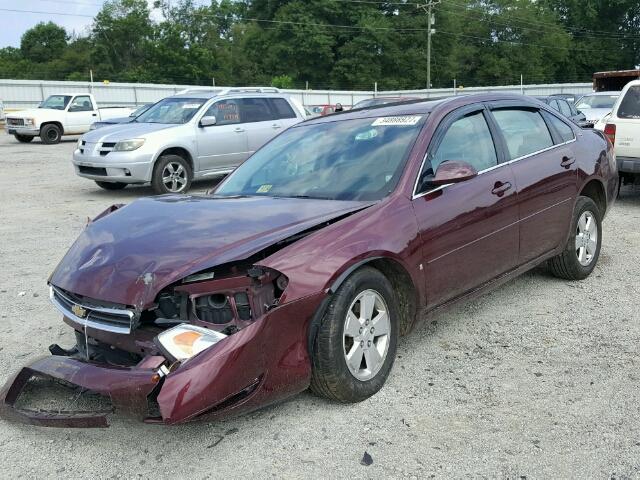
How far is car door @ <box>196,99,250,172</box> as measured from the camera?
37.4ft

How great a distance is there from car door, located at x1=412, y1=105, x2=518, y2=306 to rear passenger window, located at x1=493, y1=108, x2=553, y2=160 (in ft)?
0.63

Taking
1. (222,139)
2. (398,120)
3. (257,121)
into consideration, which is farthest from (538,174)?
(257,121)

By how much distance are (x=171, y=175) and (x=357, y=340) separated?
8.26 metres

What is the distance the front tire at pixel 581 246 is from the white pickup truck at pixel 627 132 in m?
3.82

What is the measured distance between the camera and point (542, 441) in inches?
123

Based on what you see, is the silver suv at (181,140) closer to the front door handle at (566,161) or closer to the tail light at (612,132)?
the tail light at (612,132)

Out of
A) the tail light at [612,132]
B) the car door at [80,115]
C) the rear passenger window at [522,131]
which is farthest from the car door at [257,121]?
the car door at [80,115]

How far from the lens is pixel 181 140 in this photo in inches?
436

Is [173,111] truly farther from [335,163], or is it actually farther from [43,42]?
[43,42]

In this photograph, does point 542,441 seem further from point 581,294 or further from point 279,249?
point 581,294

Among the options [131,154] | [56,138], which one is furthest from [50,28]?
[131,154]

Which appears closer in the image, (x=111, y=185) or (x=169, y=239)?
(x=169, y=239)

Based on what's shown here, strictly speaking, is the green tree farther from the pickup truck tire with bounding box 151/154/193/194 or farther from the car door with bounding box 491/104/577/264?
the car door with bounding box 491/104/577/264

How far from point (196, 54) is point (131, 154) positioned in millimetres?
63933
